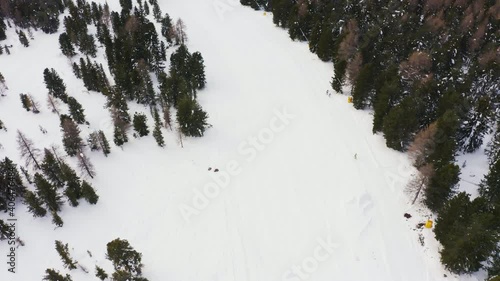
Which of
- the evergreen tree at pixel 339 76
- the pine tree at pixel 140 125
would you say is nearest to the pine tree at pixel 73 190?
the pine tree at pixel 140 125

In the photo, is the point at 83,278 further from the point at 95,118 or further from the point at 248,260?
the point at 95,118

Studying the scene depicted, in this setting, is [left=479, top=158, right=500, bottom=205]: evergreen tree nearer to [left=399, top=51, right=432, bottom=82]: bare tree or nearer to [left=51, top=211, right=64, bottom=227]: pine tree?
[left=399, top=51, right=432, bottom=82]: bare tree

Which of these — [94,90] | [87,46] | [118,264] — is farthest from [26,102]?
[118,264]

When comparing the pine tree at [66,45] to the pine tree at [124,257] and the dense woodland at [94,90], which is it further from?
the pine tree at [124,257]

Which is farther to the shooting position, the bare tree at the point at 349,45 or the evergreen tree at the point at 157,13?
the evergreen tree at the point at 157,13

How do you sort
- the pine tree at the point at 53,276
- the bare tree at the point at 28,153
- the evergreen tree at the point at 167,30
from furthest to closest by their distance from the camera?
1. the evergreen tree at the point at 167,30
2. the bare tree at the point at 28,153
3. the pine tree at the point at 53,276

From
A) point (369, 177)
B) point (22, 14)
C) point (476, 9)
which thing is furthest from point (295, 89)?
point (22, 14)
